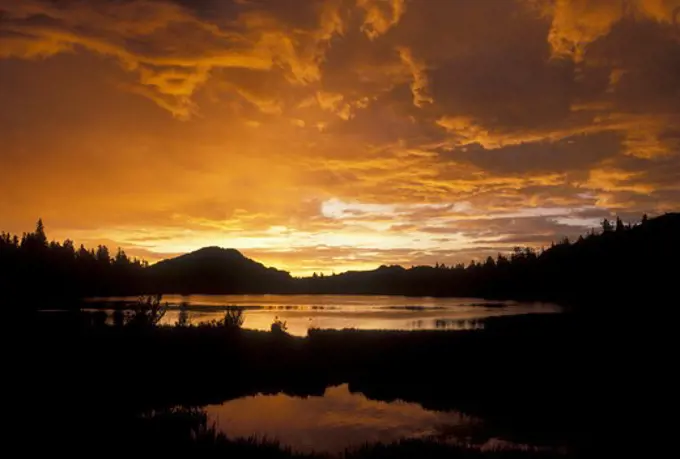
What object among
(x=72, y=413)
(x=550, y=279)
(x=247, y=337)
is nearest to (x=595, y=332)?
(x=247, y=337)

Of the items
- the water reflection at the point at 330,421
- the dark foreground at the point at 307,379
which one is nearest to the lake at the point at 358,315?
the dark foreground at the point at 307,379

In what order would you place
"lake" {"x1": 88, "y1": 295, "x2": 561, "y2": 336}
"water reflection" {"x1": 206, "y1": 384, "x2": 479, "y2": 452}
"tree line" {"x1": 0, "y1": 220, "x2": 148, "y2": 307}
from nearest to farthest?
"water reflection" {"x1": 206, "y1": 384, "x2": 479, "y2": 452} < "lake" {"x1": 88, "y1": 295, "x2": 561, "y2": 336} < "tree line" {"x1": 0, "y1": 220, "x2": 148, "y2": 307}

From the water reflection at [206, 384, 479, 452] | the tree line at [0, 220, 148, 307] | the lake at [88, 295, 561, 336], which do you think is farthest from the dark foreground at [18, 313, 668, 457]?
the tree line at [0, 220, 148, 307]

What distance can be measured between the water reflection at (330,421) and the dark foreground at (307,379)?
1.39 m

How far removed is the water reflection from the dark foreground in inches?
54.7

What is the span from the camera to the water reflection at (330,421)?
844 inches

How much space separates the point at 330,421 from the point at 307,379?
9.71m

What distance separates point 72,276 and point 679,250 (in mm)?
185385

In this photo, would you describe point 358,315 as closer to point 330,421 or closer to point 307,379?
point 307,379

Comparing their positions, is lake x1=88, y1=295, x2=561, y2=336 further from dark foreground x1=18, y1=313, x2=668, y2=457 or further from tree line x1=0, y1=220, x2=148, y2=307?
tree line x1=0, y1=220, x2=148, y2=307

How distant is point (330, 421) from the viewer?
24.3 m

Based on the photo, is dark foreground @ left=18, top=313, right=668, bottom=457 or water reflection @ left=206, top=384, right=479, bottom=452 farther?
water reflection @ left=206, top=384, right=479, bottom=452

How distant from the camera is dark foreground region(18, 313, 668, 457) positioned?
1856 centimetres

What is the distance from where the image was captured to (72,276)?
17388cm
